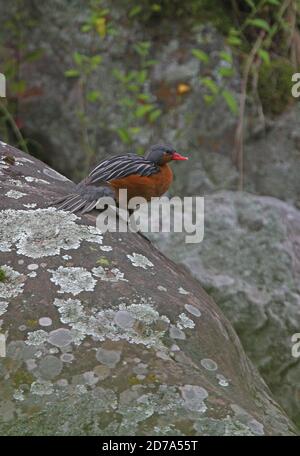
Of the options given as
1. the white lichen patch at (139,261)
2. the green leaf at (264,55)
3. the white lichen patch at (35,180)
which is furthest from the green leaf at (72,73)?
the white lichen patch at (139,261)

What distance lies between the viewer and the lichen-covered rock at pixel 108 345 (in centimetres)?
200

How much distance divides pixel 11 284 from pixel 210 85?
4.25m

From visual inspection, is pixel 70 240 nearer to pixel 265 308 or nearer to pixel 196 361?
pixel 196 361

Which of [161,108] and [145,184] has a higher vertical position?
[145,184]

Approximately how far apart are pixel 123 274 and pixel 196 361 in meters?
0.47

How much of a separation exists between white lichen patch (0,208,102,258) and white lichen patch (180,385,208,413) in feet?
2.60

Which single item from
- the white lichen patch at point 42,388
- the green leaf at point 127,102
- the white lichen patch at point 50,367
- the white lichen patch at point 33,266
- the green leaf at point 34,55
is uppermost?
the white lichen patch at point 33,266

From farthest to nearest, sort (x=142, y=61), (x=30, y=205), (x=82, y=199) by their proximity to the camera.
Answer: (x=142, y=61)
(x=82, y=199)
(x=30, y=205)

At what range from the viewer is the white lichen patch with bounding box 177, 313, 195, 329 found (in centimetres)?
245

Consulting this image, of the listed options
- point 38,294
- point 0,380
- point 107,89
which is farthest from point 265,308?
point 107,89

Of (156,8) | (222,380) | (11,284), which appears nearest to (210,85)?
(156,8)

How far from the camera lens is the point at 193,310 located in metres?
2.61

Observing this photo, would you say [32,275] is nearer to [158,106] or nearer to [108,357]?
[108,357]

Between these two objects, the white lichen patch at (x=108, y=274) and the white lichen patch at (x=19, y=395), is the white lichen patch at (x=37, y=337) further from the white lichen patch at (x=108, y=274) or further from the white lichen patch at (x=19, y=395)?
the white lichen patch at (x=108, y=274)
